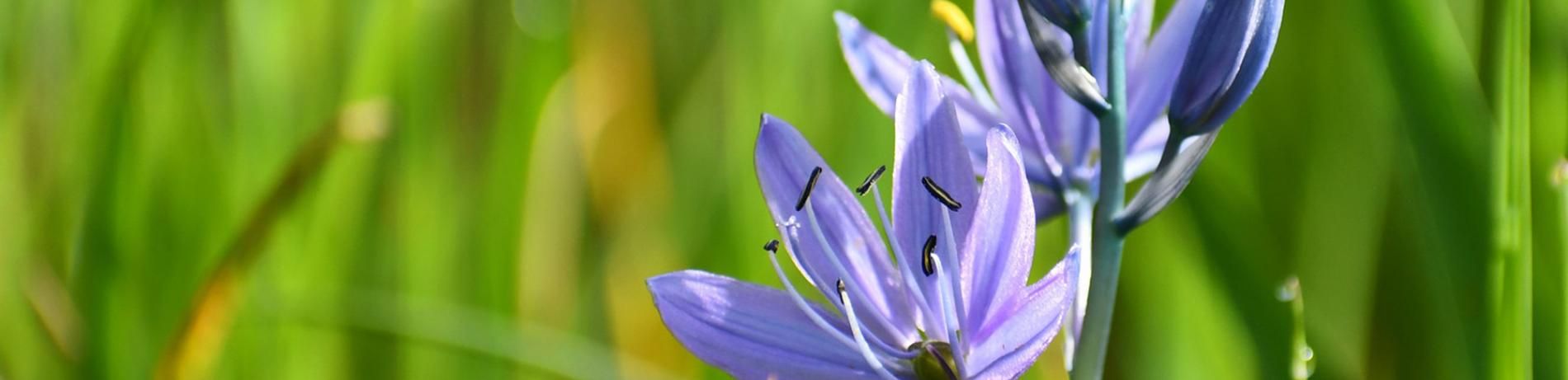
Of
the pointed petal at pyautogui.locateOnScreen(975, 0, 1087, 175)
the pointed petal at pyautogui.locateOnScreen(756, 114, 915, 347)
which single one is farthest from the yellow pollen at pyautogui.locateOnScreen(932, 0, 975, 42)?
the pointed petal at pyautogui.locateOnScreen(756, 114, 915, 347)

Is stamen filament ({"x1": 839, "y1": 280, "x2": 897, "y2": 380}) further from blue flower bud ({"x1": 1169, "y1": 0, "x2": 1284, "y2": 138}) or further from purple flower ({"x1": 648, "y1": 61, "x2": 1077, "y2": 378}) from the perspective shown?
blue flower bud ({"x1": 1169, "y1": 0, "x2": 1284, "y2": 138})

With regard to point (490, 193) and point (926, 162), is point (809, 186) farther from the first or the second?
point (490, 193)

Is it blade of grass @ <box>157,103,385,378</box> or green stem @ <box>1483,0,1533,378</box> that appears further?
blade of grass @ <box>157,103,385,378</box>

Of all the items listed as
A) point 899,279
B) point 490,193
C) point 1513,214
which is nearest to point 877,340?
point 899,279

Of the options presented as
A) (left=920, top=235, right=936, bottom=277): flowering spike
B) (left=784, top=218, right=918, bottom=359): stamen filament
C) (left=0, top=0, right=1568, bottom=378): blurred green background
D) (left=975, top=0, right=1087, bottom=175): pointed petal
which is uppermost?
(left=975, top=0, right=1087, bottom=175): pointed petal

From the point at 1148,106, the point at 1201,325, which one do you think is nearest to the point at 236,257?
the point at 1148,106

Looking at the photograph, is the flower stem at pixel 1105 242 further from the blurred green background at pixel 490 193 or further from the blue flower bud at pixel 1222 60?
the blurred green background at pixel 490 193

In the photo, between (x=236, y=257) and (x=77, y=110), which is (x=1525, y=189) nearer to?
(x=236, y=257)
